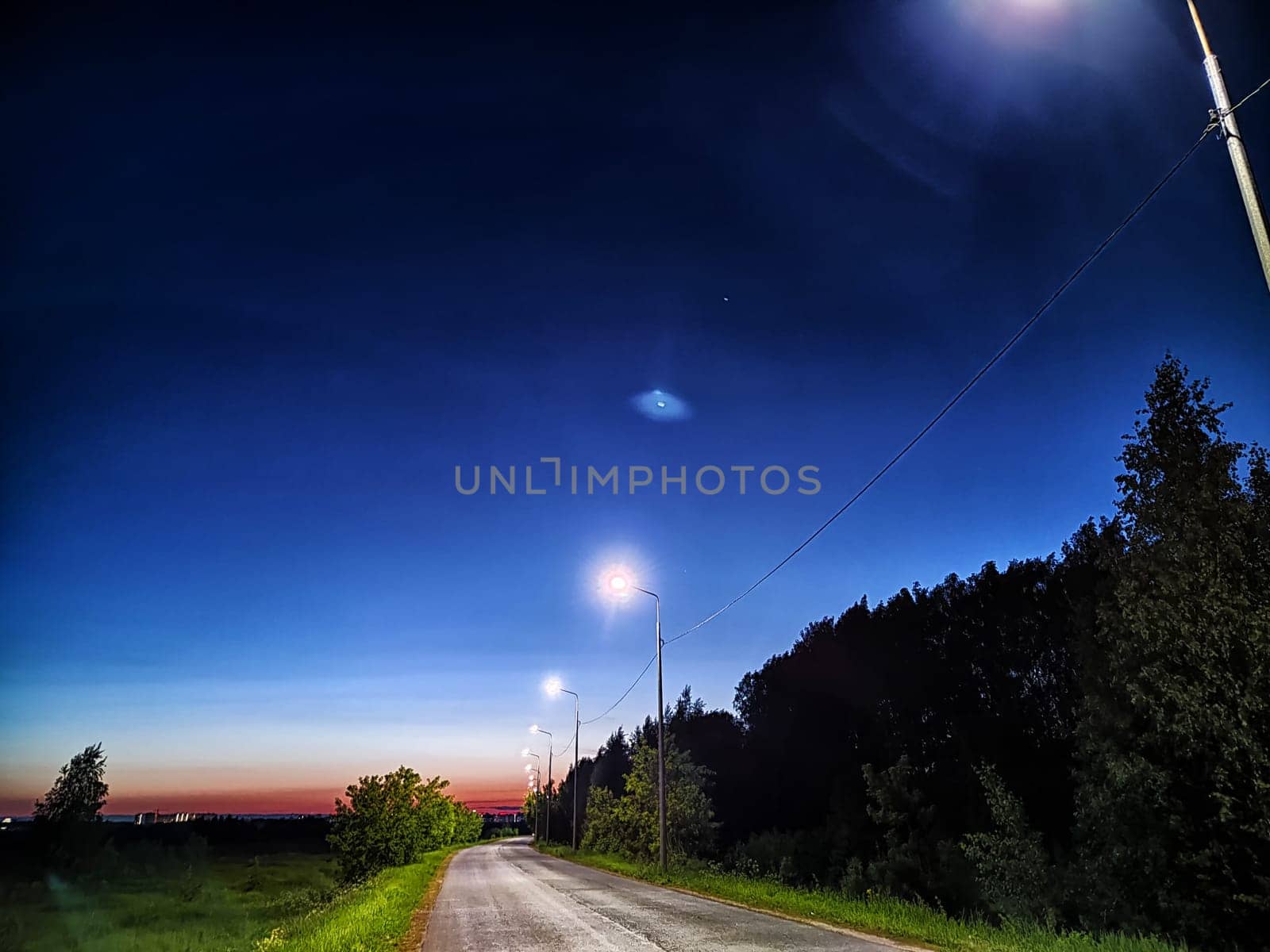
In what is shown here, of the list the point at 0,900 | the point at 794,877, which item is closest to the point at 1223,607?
the point at 794,877

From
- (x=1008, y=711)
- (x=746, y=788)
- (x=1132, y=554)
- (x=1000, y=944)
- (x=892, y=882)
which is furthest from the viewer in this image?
(x=746, y=788)

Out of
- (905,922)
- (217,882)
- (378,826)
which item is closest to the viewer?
(905,922)

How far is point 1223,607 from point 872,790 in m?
32.3

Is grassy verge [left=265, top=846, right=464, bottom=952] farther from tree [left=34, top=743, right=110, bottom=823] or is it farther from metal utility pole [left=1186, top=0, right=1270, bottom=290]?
tree [left=34, top=743, right=110, bottom=823]

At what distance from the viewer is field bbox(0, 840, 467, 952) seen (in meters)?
14.9

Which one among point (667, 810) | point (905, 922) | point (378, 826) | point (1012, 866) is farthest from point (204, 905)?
point (905, 922)

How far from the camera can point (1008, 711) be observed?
158 ft

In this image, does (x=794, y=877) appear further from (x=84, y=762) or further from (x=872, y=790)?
(x=84, y=762)

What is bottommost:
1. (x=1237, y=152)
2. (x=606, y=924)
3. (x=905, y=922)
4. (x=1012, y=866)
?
(x=1012, y=866)

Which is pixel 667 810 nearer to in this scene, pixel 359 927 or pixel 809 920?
pixel 809 920

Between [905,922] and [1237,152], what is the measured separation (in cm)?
1143

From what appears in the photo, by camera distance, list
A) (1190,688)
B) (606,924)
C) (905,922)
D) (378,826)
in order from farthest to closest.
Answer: (378,826) → (1190,688) → (606,924) → (905,922)

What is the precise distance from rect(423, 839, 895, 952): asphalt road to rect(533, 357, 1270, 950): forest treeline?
13.9 ft

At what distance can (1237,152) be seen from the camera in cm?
607
